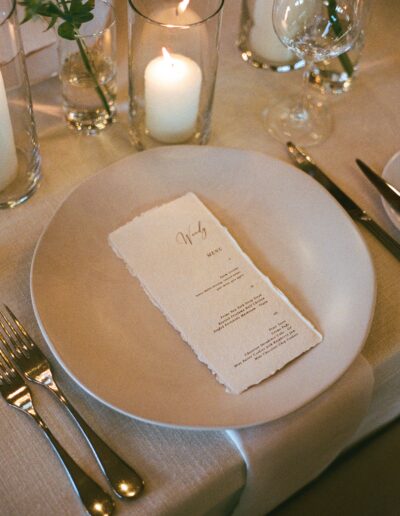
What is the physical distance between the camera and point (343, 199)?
27.5 inches

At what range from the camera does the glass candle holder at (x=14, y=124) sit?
0.59 meters

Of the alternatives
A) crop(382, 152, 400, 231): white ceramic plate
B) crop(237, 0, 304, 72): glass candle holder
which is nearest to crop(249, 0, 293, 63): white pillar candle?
crop(237, 0, 304, 72): glass candle holder

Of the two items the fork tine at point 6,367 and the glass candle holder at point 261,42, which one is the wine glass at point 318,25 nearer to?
the glass candle holder at point 261,42

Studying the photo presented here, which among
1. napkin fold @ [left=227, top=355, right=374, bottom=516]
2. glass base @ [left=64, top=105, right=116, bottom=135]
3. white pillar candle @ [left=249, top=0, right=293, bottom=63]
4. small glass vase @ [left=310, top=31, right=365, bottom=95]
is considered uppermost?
white pillar candle @ [left=249, top=0, right=293, bottom=63]

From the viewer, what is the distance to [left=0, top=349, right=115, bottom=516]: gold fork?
48cm

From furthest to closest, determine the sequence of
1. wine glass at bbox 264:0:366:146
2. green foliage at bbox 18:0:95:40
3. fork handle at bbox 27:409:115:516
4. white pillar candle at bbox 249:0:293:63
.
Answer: white pillar candle at bbox 249:0:293:63, wine glass at bbox 264:0:366:146, green foliage at bbox 18:0:95:40, fork handle at bbox 27:409:115:516

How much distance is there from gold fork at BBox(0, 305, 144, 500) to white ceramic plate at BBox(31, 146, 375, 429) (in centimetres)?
3

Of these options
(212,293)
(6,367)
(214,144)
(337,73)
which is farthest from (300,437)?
(337,73)

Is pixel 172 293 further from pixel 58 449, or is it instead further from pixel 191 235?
pixel 58 449

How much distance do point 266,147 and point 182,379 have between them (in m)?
0.34

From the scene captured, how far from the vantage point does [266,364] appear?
0.56m

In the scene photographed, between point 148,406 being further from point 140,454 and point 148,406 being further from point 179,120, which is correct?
point 179,120

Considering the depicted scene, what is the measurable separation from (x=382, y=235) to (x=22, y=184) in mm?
400

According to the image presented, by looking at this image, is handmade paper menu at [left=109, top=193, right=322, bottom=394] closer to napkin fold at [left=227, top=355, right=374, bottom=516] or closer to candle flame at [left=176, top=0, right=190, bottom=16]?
napkin fold at [left=227, top=355, right=374, bottom=516]
